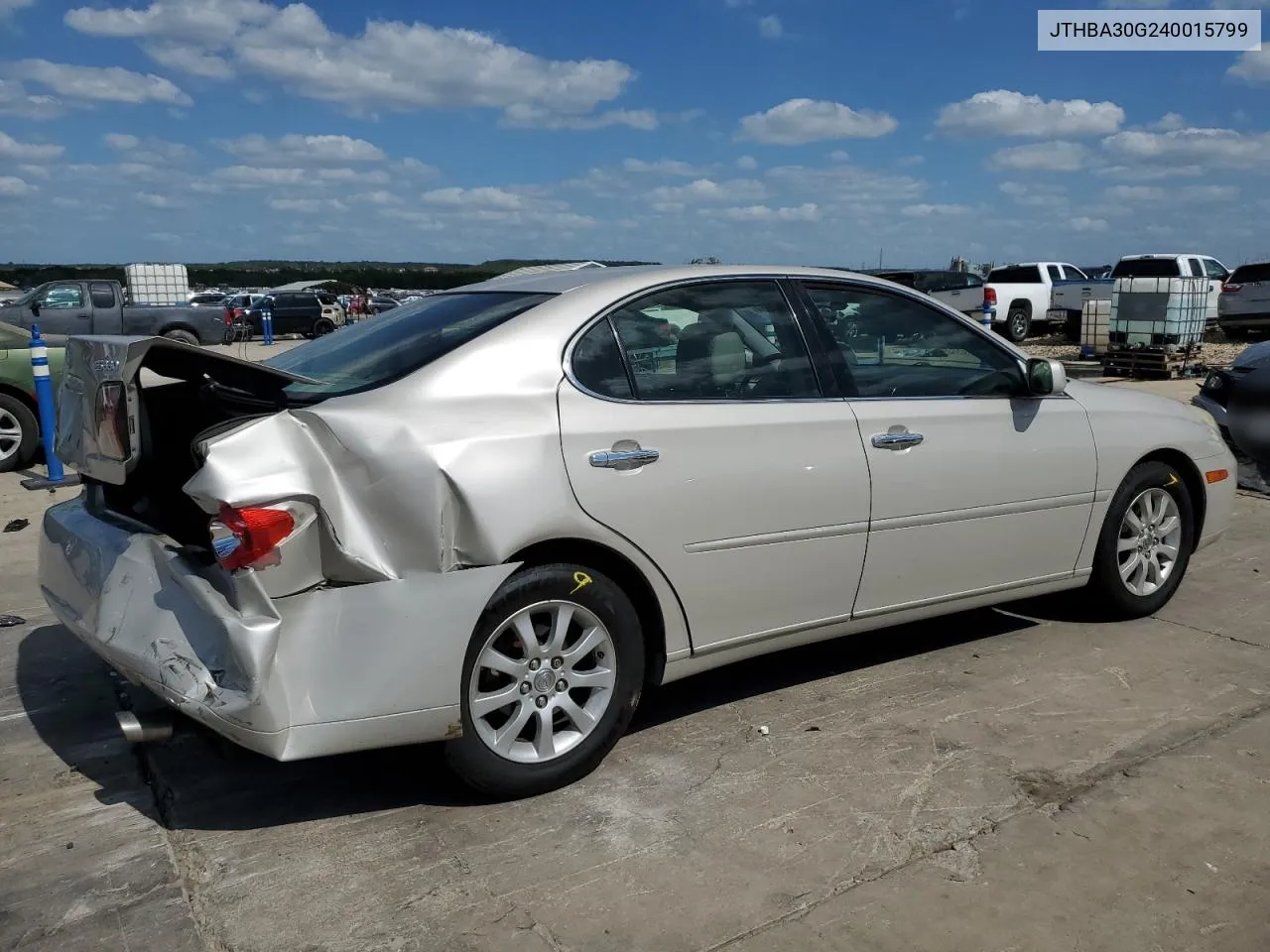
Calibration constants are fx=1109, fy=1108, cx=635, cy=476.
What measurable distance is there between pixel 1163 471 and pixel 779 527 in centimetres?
229

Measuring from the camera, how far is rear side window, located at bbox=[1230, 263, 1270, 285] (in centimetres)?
2116

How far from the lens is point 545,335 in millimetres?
3525

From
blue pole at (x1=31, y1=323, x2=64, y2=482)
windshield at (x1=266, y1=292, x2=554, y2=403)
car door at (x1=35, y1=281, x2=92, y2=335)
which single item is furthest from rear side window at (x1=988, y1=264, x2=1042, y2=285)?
windshield at (x1=266, y1=292, x2=554, y2=403)

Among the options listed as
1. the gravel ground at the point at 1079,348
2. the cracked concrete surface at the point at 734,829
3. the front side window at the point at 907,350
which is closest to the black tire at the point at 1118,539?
the cracked concrete surface at the point at 734,829

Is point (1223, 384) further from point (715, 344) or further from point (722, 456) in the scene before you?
point (722, 456)

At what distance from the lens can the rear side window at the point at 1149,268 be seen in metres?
22.6

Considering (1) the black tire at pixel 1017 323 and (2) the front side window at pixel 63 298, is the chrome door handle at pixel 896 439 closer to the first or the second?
(2) the front side window at pixel 63 298

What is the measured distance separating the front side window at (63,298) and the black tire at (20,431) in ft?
42.9

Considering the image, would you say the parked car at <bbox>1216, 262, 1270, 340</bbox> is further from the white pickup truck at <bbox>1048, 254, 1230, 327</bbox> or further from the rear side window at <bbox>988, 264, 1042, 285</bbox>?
the rear side window at <bbox>988, 264, 1042, 285</bbox>

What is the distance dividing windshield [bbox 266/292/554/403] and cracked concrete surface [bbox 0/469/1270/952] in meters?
1.19

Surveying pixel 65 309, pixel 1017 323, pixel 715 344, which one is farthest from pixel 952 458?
pixel 1017 323

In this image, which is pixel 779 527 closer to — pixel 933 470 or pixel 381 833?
pixel 933 470

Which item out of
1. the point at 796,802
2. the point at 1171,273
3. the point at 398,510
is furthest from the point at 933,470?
the point at 1171,273

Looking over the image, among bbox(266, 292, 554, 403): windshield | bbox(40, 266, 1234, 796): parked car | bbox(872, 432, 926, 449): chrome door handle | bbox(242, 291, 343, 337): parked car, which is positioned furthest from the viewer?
bbox(242, 291, 343, 337): parked car
